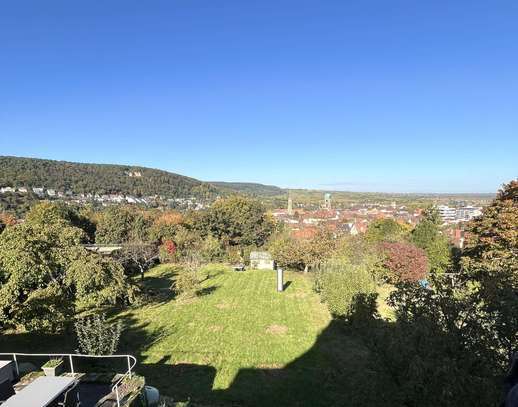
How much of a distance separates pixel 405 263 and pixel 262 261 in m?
14.2

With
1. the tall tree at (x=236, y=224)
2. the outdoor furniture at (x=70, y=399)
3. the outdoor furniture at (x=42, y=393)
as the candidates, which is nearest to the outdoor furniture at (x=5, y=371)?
the outdoor furniture at (x=42, y=393)

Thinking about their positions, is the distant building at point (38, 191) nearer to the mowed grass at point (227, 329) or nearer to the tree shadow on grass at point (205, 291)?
the mowed grass at point (227, 329)

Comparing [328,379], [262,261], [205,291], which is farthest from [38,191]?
[328,379]

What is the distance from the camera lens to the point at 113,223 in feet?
146

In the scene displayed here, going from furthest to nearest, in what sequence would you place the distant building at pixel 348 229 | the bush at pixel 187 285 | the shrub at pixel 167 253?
the distant building at pixel 348 229 → the shrub at pixel 167 253 → the bush at pixel 187 285

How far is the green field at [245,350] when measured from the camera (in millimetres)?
11625

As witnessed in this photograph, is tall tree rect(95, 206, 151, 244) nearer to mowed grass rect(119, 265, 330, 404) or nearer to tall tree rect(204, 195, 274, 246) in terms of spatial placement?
tall tree rect(204, 195, 274, 246)

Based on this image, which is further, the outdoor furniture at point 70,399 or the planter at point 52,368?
the planter at point 52,368

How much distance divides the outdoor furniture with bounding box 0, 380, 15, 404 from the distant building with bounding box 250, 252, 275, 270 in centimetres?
2912

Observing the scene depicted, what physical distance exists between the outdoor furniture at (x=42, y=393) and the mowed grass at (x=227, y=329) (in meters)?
6.16

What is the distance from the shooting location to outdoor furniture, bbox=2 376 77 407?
558cm

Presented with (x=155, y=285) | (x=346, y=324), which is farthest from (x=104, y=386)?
Result: (x=155, y=285)

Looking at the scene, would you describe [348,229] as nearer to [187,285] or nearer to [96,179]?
[187,285]

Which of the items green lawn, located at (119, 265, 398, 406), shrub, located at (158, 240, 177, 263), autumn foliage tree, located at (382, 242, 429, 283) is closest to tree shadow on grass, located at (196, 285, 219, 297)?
green lawn, located at (119, 265, 398, 406)
